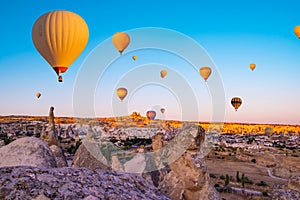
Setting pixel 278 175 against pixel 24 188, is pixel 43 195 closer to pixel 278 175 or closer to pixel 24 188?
pixel 24 188

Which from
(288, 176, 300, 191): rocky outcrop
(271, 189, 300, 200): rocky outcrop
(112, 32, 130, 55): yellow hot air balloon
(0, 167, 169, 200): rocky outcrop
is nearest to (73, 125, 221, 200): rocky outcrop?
(271, 189, 300, 200): rocky outcrop

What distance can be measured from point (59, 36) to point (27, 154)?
12.4 m

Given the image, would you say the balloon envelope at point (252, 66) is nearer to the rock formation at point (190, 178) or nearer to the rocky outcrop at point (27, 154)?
the rock formation at point (190, 178)

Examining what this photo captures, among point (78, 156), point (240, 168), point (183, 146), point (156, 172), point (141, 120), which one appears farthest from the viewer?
point (141, 120)

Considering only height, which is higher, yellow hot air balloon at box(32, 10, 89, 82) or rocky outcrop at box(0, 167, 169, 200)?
yellow hot air balloon at box(32, 10, 89, 82)

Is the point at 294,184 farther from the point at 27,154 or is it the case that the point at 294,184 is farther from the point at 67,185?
the point at 67,185

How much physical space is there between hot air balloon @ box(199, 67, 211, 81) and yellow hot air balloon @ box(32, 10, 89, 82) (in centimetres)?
1639

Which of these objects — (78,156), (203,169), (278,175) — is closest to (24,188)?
(203,169)

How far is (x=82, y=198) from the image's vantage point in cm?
179

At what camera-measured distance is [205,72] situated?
32.8 m

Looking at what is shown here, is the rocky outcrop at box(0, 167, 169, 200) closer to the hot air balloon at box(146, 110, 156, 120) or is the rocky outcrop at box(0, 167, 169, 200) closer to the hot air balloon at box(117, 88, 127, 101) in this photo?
the hot air balloon at box(117, 88, 127, 101)

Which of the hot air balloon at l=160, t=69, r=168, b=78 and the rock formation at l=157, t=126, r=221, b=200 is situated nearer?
A: the rock formation at l=157, t=126, r=221, b=200

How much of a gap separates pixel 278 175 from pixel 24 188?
93.2 feet

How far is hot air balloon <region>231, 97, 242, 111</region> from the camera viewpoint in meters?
41.6
